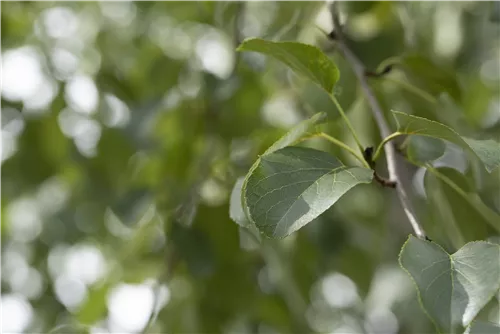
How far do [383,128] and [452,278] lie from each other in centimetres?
22

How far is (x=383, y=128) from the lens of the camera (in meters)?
0.61

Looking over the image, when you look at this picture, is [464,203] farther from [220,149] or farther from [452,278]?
[220,149]

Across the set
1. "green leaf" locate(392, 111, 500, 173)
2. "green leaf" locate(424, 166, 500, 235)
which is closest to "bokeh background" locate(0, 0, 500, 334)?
"green leaf" locate(424, 166, 500, 235)

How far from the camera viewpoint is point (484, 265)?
0.41 m

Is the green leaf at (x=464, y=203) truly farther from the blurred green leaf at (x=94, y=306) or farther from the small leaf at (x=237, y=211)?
the blurred green leaf at (x=94, y=306)

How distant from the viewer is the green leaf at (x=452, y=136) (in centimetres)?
46

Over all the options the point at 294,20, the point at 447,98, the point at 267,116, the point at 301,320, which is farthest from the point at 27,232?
the point at 447,98

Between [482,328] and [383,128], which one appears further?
[383,128]

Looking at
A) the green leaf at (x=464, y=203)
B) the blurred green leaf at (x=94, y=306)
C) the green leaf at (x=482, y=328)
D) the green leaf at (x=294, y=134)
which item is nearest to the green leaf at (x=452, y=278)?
the green leaf at (x=482, y=328)

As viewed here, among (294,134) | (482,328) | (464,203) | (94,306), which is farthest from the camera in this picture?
(94,306)

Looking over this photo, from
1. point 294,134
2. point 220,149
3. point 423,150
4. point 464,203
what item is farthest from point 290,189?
point 220,149

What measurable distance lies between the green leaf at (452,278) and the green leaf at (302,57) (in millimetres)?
190

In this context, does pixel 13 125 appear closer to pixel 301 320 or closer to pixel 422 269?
pixel 301 320

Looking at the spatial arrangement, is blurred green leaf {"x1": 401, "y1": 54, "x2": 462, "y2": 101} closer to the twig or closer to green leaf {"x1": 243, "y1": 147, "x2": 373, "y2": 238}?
the twig
